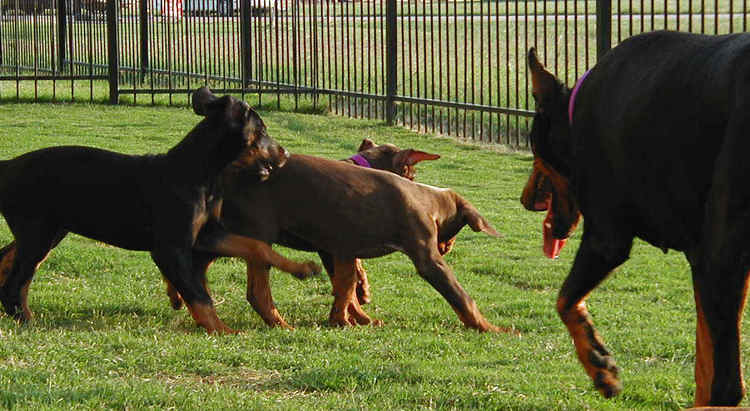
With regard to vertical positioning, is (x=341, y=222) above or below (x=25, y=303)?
above

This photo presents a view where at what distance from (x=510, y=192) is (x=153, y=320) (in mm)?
5767

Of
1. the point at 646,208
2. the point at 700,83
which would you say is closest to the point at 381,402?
the point at 646,208

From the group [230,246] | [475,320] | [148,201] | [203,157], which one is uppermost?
[203,157]

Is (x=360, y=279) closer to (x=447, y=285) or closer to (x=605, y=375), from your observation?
(x=447, y=285)

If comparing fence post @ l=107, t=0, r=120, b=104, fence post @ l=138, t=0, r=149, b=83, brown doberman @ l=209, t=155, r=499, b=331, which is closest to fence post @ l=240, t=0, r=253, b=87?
A: fence post @ l=107, t=0, r=120, b=104

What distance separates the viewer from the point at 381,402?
17.0 ft

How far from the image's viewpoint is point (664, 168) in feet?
12.8

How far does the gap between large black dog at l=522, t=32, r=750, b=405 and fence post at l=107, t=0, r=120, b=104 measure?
47.9 feet

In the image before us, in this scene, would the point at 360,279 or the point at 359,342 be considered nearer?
the point at 359,342

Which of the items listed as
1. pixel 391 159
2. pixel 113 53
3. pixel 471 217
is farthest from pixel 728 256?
pixel 113 53

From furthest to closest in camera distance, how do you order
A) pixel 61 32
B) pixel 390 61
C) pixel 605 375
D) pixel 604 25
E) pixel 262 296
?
pixel 61 32, pixel 390 61, pixel 604 25, pixel 262 296, pixel 605 375

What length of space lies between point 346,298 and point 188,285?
0.93m

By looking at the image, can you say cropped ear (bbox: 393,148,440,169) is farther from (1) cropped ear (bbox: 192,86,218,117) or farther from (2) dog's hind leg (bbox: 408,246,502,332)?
(1) cropped ear (bbox: 192,86,218,117)

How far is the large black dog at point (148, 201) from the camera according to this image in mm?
6949
